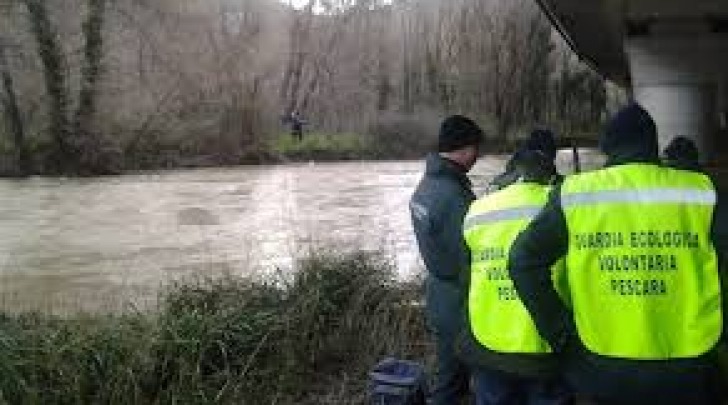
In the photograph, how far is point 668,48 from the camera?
23.2 metres

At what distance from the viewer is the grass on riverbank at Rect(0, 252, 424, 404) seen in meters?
6.82

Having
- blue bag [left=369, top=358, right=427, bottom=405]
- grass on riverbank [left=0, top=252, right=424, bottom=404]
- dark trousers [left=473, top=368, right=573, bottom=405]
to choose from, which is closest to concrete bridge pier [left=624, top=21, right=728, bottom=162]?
grass on riverbank [left=0, top=252, right=424, bottom=404]

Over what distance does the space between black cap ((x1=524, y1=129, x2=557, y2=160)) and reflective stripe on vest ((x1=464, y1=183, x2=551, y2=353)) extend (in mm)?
302

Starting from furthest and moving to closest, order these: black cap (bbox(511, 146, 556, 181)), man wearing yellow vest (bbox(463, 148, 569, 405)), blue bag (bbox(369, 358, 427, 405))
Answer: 1. blue bag (bbox(369, 358, 427, 405))
2. black cap (bbox(511, 146, 556, 181))
3. man wearing yellow vest (bbox(463, 148, 569, 405))

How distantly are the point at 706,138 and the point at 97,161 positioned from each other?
28094 millimetres

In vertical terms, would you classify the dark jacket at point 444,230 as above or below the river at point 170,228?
above

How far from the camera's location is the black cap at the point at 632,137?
3713 mm

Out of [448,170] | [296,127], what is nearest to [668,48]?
[448,170]

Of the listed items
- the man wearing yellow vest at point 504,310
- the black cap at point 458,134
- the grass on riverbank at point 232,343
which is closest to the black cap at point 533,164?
the man wearing yellow vest at point 504,310

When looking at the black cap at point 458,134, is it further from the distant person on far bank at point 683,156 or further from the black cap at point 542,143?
the distant person on far bank at point 683,156

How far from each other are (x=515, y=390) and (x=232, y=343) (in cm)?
342

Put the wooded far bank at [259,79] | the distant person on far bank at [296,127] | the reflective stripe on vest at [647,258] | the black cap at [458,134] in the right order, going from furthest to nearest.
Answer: the distant person on far bank at [296,127] → the wooded far bank at [259,79] → the black cap at [458,134] → the reflective stripe on vest at [647,258]

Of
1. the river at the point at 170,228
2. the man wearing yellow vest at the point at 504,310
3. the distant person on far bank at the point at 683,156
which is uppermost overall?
the distant person on far bank at the point at 683,156

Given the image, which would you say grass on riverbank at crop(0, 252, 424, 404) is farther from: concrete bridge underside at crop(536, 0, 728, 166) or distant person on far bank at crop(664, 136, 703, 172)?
concrete bridge underside at crop(536, 0, 728, 166)
